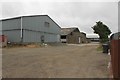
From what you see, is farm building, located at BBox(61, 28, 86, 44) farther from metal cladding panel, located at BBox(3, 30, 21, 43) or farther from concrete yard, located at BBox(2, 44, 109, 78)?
concrete yard, located at BBox(2, 44, 109, 78)

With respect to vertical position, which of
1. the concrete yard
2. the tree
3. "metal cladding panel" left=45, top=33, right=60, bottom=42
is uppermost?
the tree

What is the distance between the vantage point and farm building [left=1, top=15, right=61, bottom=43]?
36.0 m

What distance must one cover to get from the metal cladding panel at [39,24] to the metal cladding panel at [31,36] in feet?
2.78

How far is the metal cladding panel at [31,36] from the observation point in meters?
36.4

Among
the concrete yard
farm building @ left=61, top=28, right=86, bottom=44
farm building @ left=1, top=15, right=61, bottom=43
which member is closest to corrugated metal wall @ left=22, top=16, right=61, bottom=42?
farm building @ left=1, top=15, right=61, bottom=43

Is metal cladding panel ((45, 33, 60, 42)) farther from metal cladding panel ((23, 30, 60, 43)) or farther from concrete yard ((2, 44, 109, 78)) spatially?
concrete yard ((2, 44, 109, 78))

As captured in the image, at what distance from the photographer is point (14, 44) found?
35438 mm

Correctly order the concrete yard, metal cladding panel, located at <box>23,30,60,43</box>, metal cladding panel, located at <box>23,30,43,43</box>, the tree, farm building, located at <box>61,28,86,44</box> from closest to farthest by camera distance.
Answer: the concrete yard < metal cladding panel, located at <box>23,30,43,43</box> < metal cladding panel, located at <box>23,30,60,43</box> < the tree < farm building, located at <box>61,28,86,44</box>

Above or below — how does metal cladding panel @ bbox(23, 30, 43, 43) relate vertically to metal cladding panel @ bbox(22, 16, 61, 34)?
below

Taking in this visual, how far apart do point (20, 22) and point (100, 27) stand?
17302 millimetres

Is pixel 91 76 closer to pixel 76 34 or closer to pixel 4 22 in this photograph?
pixel 4 22

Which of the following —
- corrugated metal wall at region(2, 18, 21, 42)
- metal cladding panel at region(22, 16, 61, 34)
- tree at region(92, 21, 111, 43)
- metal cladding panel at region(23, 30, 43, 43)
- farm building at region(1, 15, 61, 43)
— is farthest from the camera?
tree at region(92, 21, 111, 43)

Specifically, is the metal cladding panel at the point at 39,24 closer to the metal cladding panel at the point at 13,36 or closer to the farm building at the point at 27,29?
the farm building at the point at 27,29

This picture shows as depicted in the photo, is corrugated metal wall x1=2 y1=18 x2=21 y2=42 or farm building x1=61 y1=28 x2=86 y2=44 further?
farm building x1=61 y1=28 x2=86 y2=44
